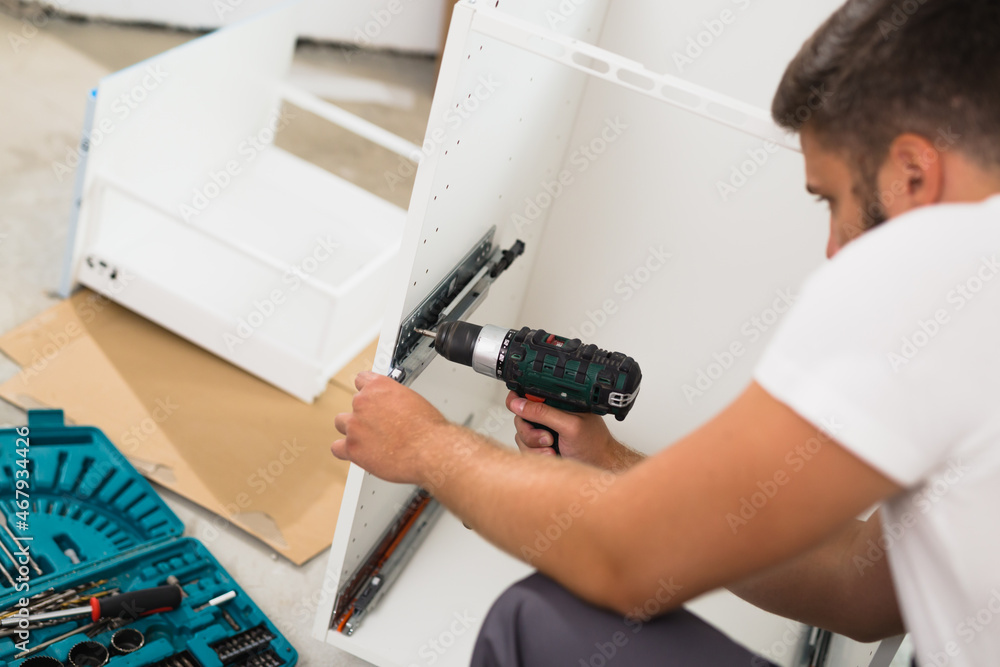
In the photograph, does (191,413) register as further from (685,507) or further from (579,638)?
(685,507)

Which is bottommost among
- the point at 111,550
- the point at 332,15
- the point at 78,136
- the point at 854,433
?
the point at 111,550

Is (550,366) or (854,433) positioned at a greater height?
(854,433)

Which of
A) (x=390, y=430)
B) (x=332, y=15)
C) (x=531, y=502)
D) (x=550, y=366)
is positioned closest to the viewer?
(x=531, y=502)

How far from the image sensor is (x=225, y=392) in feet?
6.59

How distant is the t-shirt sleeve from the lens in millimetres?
673

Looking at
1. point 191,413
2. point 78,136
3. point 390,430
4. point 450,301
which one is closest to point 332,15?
point 78,136

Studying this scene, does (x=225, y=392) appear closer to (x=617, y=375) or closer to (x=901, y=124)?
(x=617, y=375)

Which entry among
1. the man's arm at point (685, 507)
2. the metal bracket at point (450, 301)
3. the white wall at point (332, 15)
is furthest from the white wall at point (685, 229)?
the white wall at point (332, 15)

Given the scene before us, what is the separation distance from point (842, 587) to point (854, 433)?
1.63 ft

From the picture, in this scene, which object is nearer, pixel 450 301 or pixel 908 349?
pixel 908 349

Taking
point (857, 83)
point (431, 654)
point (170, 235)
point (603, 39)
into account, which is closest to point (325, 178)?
point (170, 235)

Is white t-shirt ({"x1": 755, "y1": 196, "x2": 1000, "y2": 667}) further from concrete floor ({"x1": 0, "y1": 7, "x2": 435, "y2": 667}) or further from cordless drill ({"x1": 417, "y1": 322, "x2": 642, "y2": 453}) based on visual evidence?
concrete floor ({"x1": 0, "y1": 7, "x2": 435, "y2": 667})

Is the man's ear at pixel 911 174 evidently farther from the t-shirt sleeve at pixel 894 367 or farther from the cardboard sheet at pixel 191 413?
the cardboard sheet at pixel 191 413

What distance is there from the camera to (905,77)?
753 mm
